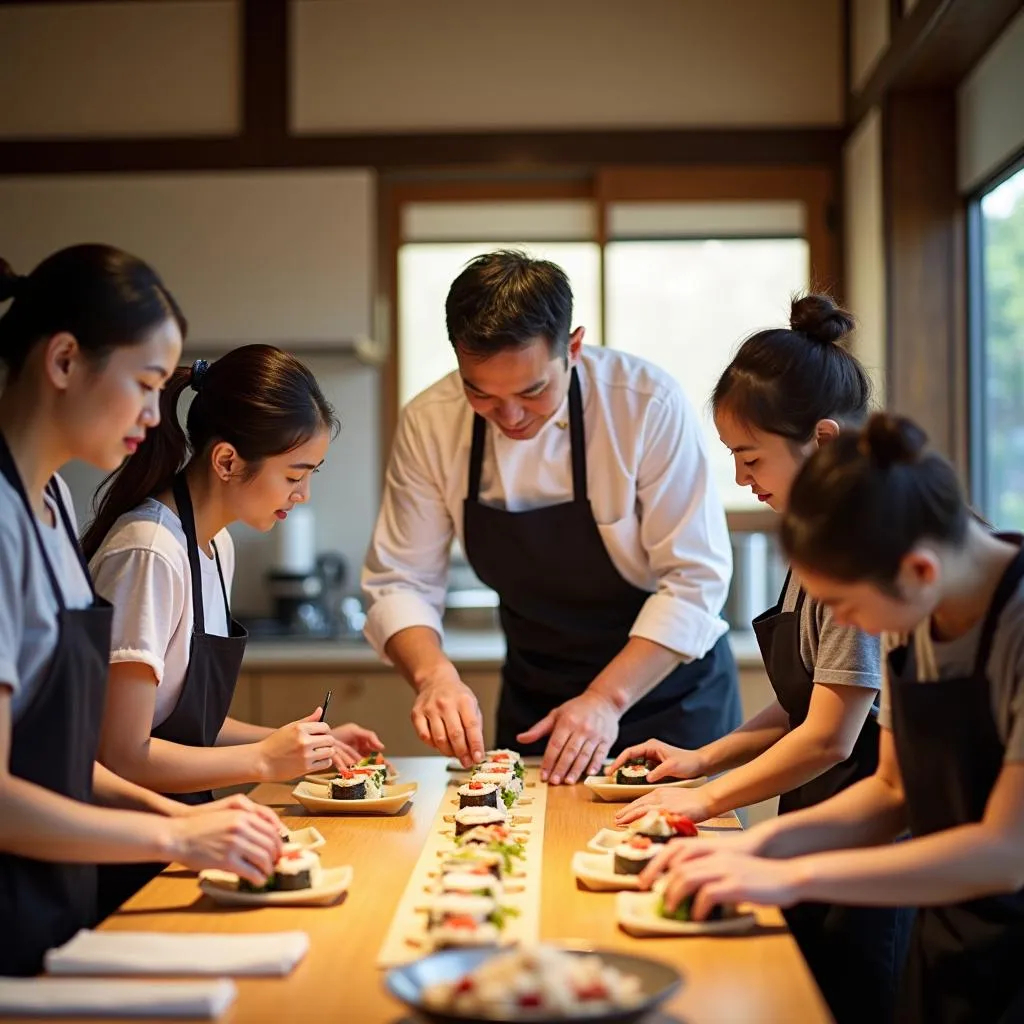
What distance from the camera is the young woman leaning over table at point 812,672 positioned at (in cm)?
183

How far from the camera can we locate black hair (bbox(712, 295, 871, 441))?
1.91 metres

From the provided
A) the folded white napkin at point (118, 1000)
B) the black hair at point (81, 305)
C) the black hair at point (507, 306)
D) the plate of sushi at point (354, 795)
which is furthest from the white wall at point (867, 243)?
the folded white napkin at point (118, 1000)

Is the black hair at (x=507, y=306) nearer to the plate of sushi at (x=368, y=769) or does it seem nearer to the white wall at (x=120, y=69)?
the plate of sushi at (x=368, y=769)

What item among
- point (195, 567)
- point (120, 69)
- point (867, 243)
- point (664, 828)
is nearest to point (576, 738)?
point (664, 828)

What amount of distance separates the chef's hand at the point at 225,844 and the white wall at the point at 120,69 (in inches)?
130

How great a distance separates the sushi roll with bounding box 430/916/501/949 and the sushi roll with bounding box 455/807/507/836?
1.39 ft

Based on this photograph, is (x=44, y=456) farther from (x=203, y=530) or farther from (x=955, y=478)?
(x=955, y=478)

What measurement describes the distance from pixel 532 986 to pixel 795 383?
1.03 metres

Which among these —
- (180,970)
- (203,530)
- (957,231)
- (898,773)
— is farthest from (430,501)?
(957,231)

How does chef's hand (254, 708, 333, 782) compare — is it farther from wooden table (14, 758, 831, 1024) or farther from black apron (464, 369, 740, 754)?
black apron (464, 369, 740, 754)

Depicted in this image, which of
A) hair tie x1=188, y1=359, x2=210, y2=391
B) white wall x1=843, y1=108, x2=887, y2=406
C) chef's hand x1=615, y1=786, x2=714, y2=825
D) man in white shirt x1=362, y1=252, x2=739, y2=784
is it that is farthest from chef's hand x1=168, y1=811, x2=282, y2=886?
white wall x1=843, y1=108, x2=887, y2=406

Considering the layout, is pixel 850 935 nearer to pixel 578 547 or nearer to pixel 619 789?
pixel 619 789

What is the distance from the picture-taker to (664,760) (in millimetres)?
2191

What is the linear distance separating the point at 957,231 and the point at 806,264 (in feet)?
2.06
